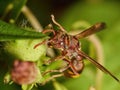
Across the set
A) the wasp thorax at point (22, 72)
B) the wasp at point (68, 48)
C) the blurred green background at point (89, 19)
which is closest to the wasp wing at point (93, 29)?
the wasp at point (68, 48)

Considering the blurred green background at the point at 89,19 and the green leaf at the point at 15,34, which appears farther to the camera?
the blurred green background at the point at 89,19

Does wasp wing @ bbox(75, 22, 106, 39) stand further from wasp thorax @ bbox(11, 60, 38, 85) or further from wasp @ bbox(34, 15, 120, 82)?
wasp thorax @ bbox(11, 60, 38, 85)

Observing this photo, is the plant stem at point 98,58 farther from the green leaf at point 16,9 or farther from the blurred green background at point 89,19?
the green leaf at point 16,9

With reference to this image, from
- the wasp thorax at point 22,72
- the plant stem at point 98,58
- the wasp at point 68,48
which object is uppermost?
the wasp thorax at point 22,72

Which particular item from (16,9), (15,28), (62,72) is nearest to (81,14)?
(16,9)

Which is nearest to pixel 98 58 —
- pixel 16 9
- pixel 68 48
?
pixel 16 9
